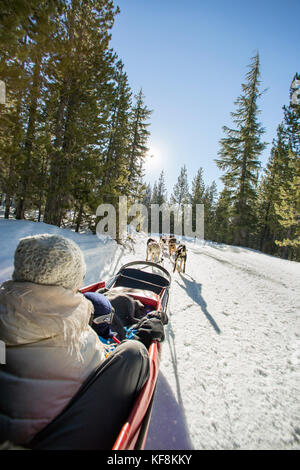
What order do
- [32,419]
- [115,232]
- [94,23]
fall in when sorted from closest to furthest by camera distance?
[32,419] → [94,23] → [115,232]

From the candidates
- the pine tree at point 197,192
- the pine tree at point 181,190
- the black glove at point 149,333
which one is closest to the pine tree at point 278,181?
the pine tree at point 197,192

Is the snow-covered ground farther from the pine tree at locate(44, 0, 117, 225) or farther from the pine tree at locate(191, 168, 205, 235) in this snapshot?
the pine tree at locate(191, 168, 205, 235)

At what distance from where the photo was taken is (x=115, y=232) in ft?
37.0

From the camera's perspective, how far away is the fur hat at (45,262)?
3.52 feet

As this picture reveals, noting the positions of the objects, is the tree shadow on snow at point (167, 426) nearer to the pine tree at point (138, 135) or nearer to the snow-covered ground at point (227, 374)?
the snow-covered ground at point (227, 374)

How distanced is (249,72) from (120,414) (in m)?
29.7

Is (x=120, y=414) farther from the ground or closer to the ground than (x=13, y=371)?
closer to the ground

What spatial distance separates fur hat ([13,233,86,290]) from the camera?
1072 millimetres

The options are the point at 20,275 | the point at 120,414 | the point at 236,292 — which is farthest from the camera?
the point at 236,292

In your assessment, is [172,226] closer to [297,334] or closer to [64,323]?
[297,334]

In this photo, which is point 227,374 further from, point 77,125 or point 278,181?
point 278,181

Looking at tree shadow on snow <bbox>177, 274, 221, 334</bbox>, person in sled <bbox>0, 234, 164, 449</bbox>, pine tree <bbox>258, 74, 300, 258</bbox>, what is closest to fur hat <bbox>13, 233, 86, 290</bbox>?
person in sled <bbox>0, 234, 164, 449</bbox>

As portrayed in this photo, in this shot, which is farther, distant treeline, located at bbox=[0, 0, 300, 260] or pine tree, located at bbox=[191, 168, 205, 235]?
pine tree, located at bbox=[191, 168, 205, 235]
